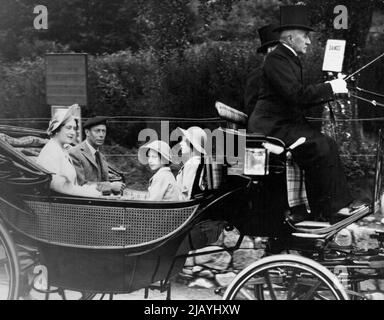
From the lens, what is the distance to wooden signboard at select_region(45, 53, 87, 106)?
11.6 feet

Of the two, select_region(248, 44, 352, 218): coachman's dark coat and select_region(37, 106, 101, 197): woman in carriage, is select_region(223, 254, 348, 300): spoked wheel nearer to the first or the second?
select_region(248, 44, 352, 218): coachman's dark coat

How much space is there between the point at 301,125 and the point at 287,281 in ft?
2.91

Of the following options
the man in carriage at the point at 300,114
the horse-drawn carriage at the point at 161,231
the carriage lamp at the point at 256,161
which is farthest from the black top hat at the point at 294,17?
the carriage lamp at the point at 256,161

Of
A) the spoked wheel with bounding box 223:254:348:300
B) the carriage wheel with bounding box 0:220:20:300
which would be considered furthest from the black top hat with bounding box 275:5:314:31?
the carriage wheel with bounding box 0:220:20:300

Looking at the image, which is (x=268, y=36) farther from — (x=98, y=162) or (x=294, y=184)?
(x=98, y=162)

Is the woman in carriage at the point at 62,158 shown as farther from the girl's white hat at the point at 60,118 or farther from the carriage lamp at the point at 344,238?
the carriage lamp at the point at 344,238

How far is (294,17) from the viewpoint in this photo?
3.22 m

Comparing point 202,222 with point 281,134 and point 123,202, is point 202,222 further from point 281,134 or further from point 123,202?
point 281,134

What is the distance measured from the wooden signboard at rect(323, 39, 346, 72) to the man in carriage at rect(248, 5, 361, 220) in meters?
0.15

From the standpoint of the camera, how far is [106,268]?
3191 millimetres

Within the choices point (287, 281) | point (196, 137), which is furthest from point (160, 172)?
point (287, 281)
